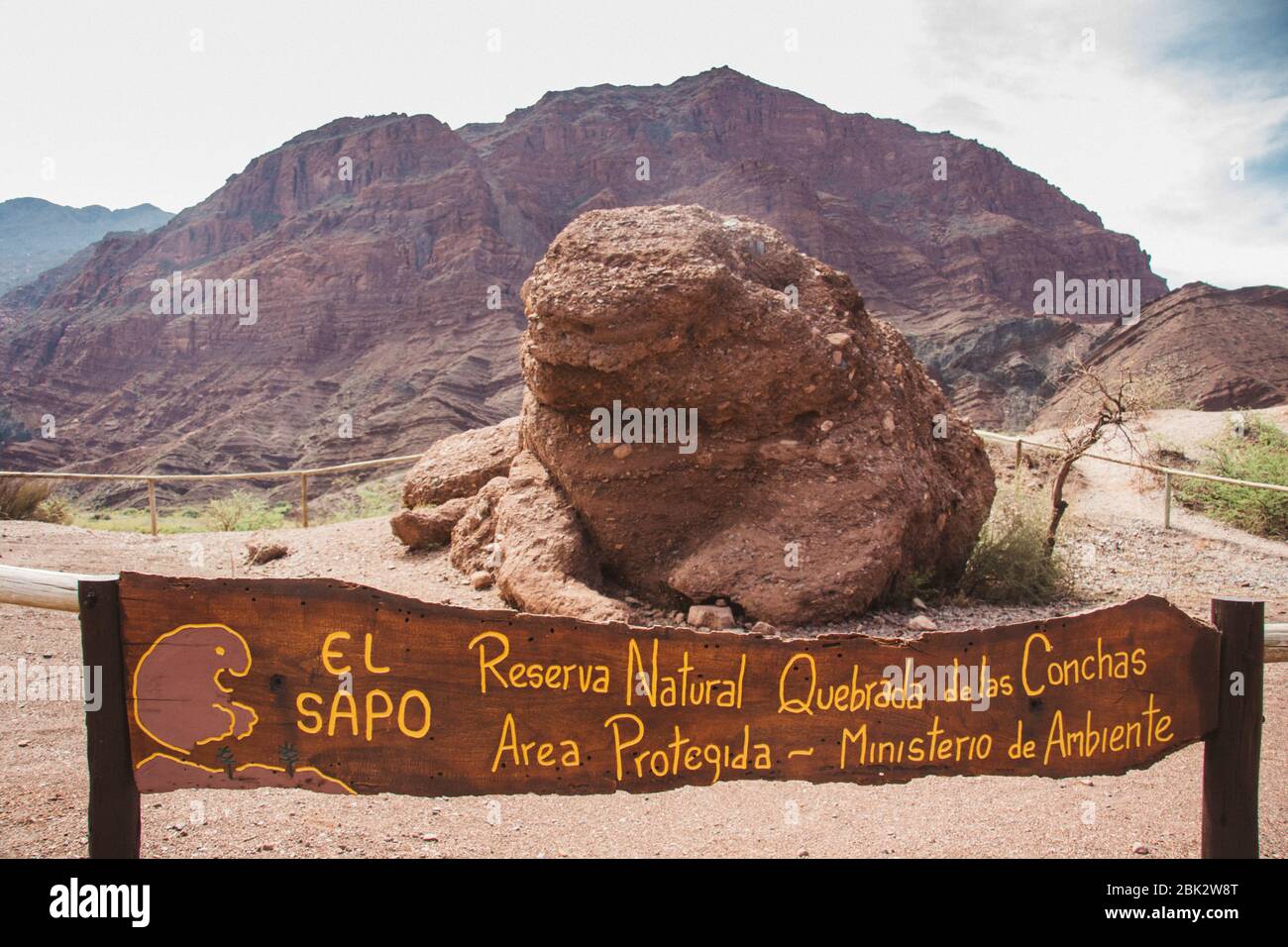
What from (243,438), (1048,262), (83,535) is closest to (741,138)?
(1048,262)

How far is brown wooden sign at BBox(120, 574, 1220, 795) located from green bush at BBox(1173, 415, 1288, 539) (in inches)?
383

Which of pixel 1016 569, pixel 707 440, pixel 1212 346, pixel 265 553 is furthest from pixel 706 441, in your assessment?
pixel 1212 346

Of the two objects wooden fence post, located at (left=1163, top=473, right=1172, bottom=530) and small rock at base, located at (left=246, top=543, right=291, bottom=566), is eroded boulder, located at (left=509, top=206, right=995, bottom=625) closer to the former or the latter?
small rock at base, located at (left=246, top=543, right=291, bottom=566)

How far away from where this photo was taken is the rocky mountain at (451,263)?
52566mm

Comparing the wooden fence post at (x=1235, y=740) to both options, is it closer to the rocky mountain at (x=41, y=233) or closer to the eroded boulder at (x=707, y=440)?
the eroded boulder at (x=707, y=440)

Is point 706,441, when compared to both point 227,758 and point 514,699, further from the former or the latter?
point 227,758

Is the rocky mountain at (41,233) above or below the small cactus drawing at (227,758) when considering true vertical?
above

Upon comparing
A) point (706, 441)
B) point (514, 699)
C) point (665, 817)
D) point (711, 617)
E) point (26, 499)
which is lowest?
point (665, 817)

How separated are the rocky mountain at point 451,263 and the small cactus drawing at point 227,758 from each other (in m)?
40.1

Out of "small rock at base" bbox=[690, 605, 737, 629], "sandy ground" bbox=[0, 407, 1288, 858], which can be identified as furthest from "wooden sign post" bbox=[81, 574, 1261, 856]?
"small rock at base" bbox=[690, 605, 737, 629]

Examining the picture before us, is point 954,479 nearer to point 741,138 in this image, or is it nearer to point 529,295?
point 529,295

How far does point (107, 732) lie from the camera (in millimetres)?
2139

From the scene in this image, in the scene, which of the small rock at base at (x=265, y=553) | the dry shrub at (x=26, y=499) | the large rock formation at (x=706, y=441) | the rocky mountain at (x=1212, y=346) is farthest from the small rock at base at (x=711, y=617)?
the rocky mountain at (x=1212, y=346)

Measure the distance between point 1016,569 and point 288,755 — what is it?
19.8ft
